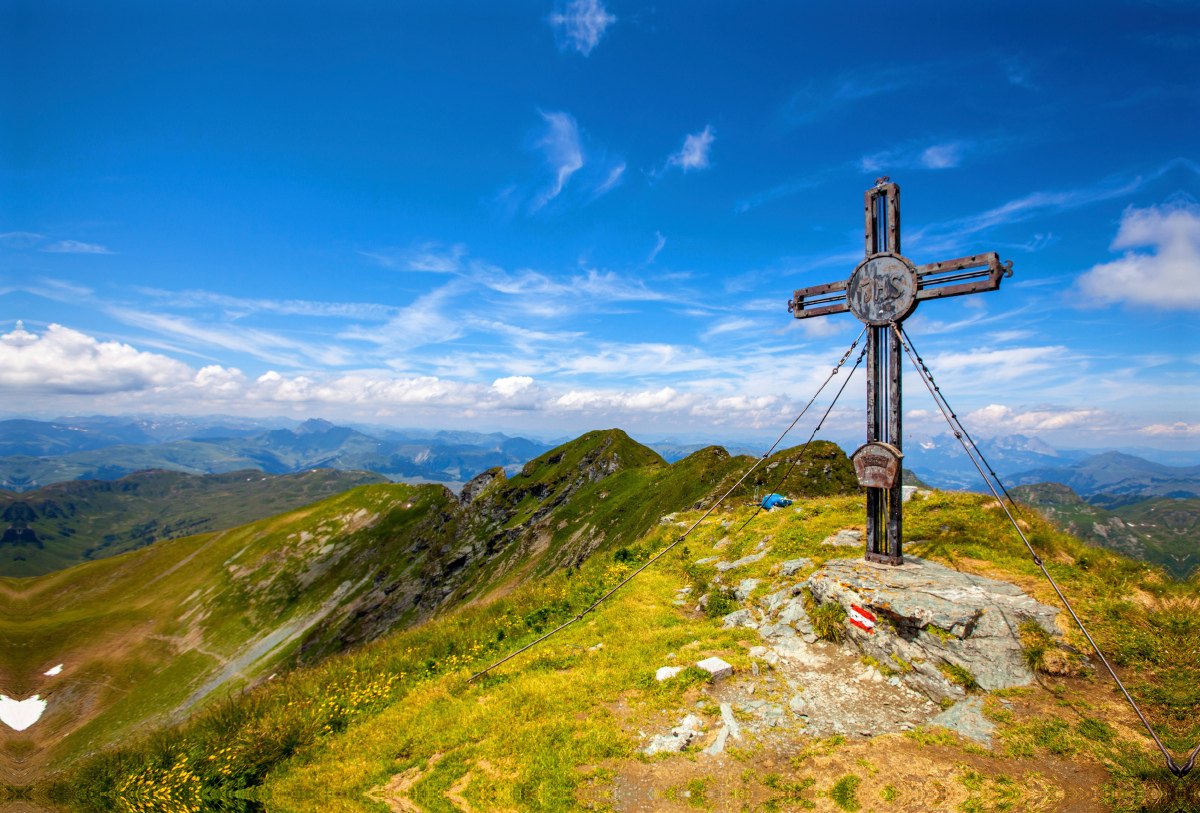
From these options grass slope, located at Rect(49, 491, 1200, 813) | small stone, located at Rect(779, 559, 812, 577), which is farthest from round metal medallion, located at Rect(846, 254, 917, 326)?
small stone, located at Rect(779, 559, 812, 577)

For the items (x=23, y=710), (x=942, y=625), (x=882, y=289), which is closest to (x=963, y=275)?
(x=882, y=289)

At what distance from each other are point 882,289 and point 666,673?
11.8 m

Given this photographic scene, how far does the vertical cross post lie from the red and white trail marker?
2.99 m

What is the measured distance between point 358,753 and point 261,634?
118 metres

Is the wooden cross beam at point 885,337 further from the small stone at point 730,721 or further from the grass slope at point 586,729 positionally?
the small stone at point 730,721

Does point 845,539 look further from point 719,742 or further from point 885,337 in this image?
point 719,742

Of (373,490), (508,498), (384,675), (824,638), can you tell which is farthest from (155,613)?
(824,638)

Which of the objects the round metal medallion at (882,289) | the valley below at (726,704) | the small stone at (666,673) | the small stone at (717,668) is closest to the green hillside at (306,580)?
the valley below at (726,704)

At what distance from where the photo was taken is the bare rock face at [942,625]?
9.31 meters

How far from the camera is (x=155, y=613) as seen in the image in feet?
347

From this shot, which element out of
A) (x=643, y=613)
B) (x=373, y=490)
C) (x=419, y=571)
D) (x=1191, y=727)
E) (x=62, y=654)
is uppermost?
(x=1191, y=727)

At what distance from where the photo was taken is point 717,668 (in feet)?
33.4

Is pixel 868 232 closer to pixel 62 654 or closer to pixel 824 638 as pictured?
pixel 824 638

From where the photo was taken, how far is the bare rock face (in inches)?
367
